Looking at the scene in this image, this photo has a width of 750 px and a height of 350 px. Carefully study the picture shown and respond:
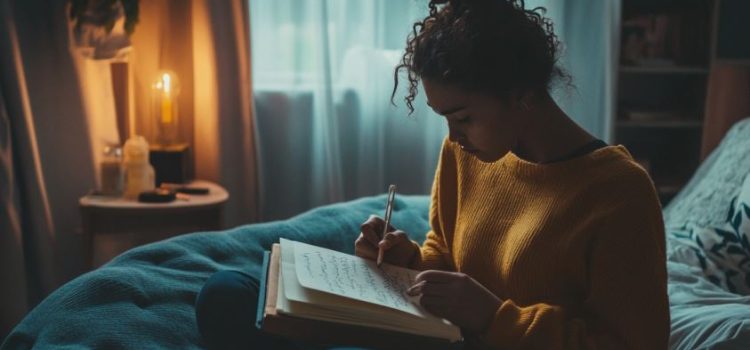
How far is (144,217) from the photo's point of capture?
2135 mm

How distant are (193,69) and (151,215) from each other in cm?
60

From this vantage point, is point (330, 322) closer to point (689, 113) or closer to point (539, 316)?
point (539, 316)

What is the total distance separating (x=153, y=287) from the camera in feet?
4.13

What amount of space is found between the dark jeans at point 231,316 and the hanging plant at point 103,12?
1390mm

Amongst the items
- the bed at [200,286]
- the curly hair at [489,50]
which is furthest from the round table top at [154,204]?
the curly hair at [489,50]

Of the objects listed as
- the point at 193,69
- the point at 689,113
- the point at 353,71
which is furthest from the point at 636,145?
the point at 193,69

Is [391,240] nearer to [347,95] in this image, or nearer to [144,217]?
[144,217]

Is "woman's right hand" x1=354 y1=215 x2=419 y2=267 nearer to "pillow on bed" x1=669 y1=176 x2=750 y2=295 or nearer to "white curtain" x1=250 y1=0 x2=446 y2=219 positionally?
"pillow on bed" x1=669 y1=176 x2=750 y2=295

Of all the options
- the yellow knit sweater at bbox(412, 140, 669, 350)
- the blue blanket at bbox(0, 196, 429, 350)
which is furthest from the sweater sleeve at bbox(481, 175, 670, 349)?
the blue blanket at bbox(0, 196, 429, 350)

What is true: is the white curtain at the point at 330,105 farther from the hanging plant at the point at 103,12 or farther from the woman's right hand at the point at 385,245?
the woman's right hand at the point at 385,245

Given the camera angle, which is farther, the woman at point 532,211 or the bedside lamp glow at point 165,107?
the bedside lamp glow at point 165,107

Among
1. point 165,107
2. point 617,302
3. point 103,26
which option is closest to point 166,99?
point 165,107

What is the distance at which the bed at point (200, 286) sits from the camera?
44.3 inches

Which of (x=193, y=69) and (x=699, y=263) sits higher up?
(x=193, y=69)
